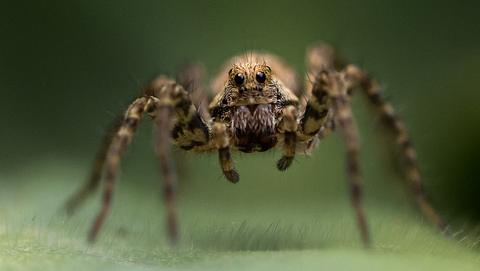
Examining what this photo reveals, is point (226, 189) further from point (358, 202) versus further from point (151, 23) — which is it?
point (358, 202)

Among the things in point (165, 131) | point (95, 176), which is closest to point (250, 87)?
point (165, 131)

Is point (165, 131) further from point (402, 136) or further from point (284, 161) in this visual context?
point (402, 136)

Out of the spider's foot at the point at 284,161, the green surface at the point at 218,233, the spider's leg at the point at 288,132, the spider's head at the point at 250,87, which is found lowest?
the green surface at the point at 218,233

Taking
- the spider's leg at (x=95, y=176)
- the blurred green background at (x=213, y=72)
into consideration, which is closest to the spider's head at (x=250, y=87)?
the spider's leg at (x=95, y=176)

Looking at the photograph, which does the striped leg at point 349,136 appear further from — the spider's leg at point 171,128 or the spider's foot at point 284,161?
the spider's leg at point 171,128

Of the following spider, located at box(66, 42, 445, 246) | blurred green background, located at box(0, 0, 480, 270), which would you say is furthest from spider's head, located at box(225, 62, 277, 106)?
blurred green background, located at box(0, 0, 480, 270)

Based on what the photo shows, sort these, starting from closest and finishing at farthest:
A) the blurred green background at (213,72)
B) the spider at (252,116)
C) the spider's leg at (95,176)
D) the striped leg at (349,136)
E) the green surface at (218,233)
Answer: the green surface at (218,233)
the striped leg at (349,136)
the spider at (252,116)
the spider's leg at (95,176)
the blurred green background at (213,72)

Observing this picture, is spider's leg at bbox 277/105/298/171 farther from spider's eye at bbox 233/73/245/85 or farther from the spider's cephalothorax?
spider's eye at bbox 233/73/245/85

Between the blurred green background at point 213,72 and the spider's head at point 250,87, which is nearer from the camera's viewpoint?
the spider's head at point 250,87

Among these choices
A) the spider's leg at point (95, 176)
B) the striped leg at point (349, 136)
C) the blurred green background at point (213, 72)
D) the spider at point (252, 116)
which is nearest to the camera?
the striped leg at point (349, 136)
